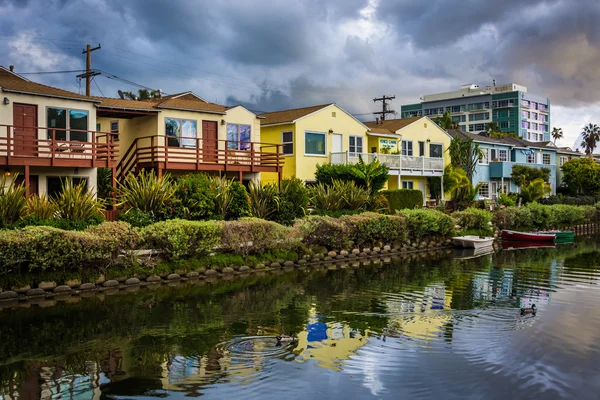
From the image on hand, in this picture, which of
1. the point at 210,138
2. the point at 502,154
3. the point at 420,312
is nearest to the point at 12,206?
the point at 420,312

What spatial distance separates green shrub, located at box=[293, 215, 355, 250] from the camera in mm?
30219

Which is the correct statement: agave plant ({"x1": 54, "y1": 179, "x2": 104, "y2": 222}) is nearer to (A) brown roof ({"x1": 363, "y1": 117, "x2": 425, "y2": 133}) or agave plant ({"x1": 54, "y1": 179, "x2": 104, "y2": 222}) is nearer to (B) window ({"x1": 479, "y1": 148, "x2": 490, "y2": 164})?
(A) brown roof ({"x1": 363, "y1": 117, "x2": 425, "y2": 133})

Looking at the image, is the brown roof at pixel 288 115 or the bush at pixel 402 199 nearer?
the bush at pixel 402 199

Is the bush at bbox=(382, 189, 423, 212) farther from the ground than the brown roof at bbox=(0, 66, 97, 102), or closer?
closer

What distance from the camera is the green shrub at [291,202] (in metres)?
32.6

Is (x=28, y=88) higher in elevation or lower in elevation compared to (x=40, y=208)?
higher

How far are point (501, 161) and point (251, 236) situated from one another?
143 feet

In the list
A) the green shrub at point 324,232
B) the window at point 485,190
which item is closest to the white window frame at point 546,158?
the window at point 485,190

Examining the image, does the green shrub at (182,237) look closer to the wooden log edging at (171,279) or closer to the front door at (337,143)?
the wooden log edging at (171,279)

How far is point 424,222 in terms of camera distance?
36.8m

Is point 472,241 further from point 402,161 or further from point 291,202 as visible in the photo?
point 402,161

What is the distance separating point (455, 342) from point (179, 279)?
1267 cm

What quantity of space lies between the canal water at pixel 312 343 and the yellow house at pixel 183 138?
11931mm

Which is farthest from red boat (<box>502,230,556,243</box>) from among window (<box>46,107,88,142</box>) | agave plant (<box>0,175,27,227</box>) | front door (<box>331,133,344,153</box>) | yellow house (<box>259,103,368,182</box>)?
agave plant (<box>0,175,27,227</box>)
